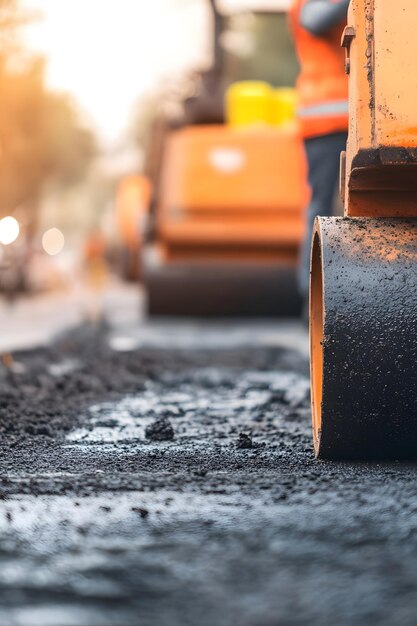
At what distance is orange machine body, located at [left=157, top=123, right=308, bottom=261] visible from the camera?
10762mm

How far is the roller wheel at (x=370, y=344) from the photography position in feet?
11.0

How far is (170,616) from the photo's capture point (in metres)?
2.14

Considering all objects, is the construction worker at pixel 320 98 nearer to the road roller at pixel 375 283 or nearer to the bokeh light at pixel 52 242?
the road roller at pixel 375 283

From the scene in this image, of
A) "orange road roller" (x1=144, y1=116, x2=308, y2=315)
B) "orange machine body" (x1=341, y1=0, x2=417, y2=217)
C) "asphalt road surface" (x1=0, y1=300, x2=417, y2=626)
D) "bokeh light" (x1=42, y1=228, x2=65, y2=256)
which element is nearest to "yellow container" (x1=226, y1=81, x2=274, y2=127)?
"orange road roller" (x1=144, y1=116, x2=308, y2=315)

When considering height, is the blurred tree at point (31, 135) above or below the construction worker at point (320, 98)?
above

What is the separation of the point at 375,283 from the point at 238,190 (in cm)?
757

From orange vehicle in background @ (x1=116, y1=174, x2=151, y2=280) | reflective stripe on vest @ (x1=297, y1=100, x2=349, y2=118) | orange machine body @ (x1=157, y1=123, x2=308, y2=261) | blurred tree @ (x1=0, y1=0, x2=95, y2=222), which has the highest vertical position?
blurred tree @ (x1=0, y1=0, x2=95, y2=222)

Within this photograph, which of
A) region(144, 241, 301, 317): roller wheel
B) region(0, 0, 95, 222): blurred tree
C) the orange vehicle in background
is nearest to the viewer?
region(144, 241, 301, 317): roller wheel

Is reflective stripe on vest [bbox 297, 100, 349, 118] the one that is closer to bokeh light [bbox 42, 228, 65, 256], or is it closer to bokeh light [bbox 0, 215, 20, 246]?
bokeh light [bbox 0, 215, 20, 246]

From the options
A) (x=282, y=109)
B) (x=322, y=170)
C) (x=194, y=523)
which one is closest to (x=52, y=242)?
(x=282, y=109)

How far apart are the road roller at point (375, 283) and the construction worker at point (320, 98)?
2652mm

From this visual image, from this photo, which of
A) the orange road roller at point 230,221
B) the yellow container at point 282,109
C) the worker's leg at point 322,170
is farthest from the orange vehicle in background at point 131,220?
the worker's leg at point 322,170

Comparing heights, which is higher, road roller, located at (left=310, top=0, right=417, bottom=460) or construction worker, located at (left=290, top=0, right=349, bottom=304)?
construction worker, located at (left=290, top=0, right=349, bottom=304)

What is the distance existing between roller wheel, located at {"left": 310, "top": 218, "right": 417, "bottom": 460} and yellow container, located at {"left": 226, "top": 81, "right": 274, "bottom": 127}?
25.2 ft
